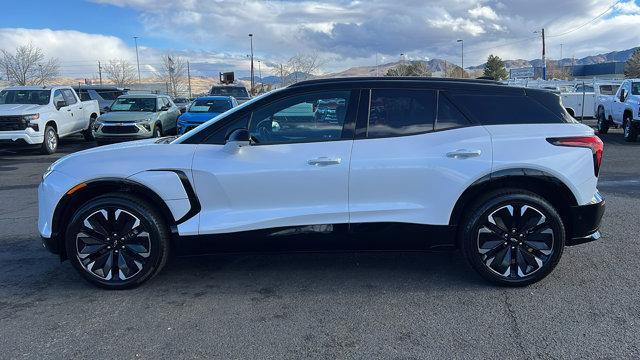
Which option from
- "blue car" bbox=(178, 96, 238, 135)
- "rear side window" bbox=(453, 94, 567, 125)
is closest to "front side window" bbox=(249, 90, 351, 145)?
"rear side window" bbox=(453, 94, 567, 125)

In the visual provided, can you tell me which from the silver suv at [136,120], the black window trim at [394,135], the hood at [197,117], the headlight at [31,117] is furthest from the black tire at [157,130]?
the black window trim at [394,135]

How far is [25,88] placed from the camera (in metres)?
14.8

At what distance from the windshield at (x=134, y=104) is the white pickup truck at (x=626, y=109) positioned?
1416 cm

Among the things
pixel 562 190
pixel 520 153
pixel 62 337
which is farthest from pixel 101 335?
pixel 562 190

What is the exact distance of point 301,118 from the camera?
4328mm

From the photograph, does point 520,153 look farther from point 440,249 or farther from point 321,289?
point 321,289

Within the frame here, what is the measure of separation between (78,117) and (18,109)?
2.61 m

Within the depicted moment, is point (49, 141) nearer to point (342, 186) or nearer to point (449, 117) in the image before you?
point (342, 186)

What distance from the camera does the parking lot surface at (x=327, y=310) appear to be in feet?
10.9

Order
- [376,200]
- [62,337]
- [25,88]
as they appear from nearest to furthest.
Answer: [62,337], [376,200], [25,88]

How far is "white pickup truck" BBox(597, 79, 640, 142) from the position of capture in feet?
47.9

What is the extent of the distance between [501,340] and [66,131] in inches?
597

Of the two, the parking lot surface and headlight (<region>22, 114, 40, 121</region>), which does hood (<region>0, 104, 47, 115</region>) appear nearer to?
headlight (<region>22, 114, 40, 121</region>)

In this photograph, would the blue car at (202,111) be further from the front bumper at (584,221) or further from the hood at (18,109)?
the front bumper at (584,221)
